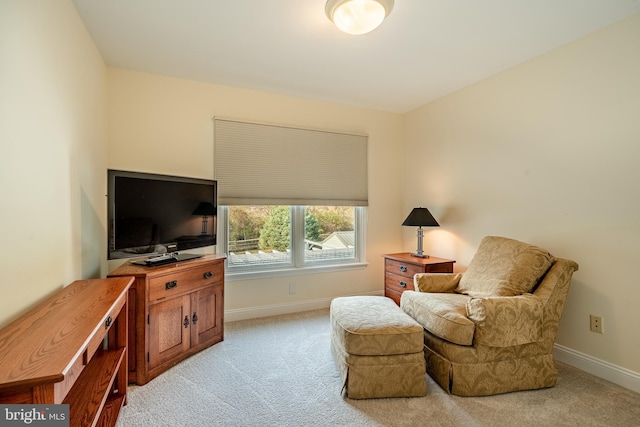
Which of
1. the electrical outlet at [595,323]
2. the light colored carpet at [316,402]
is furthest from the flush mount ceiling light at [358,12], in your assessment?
the electrical outlet at [595,323]

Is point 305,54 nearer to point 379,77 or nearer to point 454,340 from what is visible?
point 379,77

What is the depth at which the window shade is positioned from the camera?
301 cm

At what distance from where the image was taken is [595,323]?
6.98 feet

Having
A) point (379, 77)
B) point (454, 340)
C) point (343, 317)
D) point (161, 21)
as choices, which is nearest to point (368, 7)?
point (379, 77)

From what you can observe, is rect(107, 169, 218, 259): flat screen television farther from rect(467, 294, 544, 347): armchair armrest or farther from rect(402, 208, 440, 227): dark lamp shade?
rect(467, 294, 544, 347): armchair armrest

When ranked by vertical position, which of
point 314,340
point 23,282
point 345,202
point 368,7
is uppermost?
point 368,7

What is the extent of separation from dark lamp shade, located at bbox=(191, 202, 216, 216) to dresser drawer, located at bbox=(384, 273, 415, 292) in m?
2.03

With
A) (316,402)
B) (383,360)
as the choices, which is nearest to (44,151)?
(316,402)

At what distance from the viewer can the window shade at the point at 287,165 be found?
9.89 ft

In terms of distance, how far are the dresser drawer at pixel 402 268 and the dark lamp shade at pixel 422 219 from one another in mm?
444

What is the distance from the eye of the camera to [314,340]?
8.70ft

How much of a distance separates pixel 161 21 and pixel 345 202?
2409 millimetres

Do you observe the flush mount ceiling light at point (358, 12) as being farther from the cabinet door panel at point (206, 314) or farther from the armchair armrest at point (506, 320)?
the cabinet door panel at point (206, 314)

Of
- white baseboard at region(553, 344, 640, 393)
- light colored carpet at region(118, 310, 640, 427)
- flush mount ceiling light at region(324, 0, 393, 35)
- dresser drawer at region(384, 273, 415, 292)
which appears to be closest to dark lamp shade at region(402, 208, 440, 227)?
dresser drawer at region(384, 273, 415, 292)
